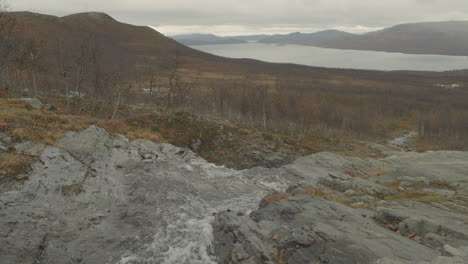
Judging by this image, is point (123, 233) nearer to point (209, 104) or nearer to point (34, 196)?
point (34, 196)

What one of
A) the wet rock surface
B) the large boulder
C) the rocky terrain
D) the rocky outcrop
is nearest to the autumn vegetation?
the rocky terrain

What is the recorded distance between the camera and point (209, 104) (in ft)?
385

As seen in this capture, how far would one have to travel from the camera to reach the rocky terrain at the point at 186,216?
16188 millimetres

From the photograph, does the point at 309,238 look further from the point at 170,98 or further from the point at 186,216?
the point at 170,98

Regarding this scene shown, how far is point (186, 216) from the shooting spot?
78.5ft

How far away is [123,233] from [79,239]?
114 inches

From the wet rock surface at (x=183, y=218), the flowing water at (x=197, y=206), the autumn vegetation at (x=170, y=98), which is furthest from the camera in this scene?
the autumn vegetation at (x=170, y=98)

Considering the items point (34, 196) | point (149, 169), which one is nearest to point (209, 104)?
point (149, 169)

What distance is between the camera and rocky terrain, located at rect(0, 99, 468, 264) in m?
16.2

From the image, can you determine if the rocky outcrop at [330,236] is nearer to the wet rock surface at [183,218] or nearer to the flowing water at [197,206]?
the wet rock surface at [183,218]

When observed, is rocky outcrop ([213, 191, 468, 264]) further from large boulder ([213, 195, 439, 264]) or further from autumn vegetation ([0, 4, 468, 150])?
autumn vegetation ([0, 4, 468, 150])

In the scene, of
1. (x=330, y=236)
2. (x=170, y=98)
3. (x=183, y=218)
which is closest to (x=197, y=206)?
(x=183, y=218)

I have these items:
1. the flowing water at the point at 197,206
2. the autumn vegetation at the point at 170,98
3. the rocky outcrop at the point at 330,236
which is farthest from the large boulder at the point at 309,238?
the autumn vegetation at the point at 170,98

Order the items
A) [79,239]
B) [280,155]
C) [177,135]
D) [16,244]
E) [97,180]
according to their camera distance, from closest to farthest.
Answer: [16,244] < [79,239] < [97,180] < [177,135] < [280,155]
